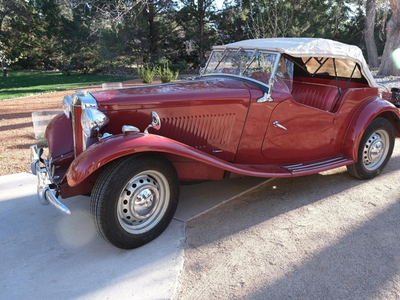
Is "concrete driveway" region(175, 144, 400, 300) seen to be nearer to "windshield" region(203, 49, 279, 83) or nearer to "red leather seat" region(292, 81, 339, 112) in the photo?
"red leather seat" region(292, 81, 339, 112)

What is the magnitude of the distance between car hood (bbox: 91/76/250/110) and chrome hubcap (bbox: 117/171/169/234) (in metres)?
0.69

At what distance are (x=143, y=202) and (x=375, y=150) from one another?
322 centimetres

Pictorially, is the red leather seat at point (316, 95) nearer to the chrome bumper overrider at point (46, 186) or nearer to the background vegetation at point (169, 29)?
the chrome bumper overrider at point (46, 186)

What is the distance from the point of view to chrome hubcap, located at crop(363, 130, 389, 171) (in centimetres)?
434

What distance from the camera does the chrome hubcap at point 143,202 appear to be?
287cm

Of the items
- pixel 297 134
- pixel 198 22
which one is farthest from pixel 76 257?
pixel 198 22

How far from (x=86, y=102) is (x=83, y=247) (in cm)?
131

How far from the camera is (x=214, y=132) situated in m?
3.46

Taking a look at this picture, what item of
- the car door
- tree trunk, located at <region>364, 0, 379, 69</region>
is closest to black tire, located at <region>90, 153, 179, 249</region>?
the car door

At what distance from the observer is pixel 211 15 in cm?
2069

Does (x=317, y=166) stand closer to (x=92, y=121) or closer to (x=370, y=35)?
(x=92, y=121)

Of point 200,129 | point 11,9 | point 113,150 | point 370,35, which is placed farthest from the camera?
point 11,9

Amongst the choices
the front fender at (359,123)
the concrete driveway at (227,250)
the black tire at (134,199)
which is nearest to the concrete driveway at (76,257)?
the concrete driveway at (227,250)

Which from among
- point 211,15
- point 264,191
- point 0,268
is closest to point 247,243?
point 264,191
